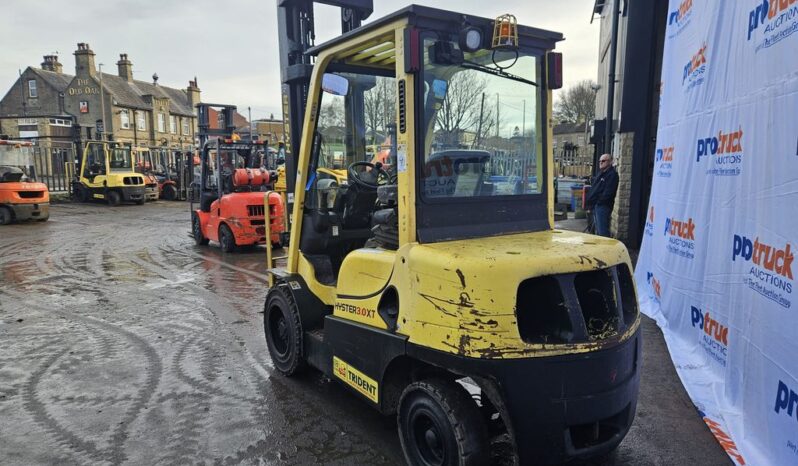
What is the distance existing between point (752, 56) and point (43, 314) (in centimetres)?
808

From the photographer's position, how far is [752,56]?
13.8 ft

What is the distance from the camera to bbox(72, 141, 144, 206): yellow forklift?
889 inches

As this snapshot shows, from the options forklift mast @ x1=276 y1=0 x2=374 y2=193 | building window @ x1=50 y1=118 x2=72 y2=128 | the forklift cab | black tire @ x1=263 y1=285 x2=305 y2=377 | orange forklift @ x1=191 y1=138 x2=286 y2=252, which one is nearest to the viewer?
black tire @ x1=263 y1=285 x2=305 y2=377

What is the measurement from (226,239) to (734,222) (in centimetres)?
945

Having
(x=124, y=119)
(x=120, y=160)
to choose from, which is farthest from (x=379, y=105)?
(x=124, y=119)

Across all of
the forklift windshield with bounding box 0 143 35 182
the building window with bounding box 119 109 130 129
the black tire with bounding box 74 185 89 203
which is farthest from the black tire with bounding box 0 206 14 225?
the building window with bounding box 119 109 130 129

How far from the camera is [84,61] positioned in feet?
131

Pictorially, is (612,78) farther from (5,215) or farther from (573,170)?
(5,215)

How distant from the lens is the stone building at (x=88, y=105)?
39.6 m

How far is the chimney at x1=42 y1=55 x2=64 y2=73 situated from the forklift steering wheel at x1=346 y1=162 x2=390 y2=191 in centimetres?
4992

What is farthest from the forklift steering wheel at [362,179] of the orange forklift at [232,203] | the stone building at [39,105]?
the stone building at [39,105]

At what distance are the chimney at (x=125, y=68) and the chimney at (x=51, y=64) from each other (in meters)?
4.73

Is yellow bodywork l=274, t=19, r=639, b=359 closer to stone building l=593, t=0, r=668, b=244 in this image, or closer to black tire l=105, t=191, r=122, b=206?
stone building l=593, t=0, r=668, b=244

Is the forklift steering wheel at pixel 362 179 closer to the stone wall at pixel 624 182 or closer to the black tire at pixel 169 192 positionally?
the stone wall at pixel 624 182
